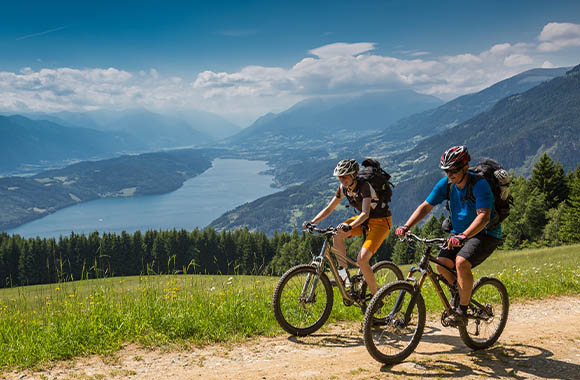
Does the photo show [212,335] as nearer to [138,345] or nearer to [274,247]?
[138,345]

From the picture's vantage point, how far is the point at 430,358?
5.38 meters

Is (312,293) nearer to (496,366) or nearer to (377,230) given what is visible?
(377,230)

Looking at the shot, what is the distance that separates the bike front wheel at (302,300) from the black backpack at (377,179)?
5.33 feet

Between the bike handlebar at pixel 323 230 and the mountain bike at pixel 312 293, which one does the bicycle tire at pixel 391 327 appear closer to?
the mountain bike at pixel 312 293

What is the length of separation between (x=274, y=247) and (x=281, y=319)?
82.8m

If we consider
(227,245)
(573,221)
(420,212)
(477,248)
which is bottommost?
(227,245)

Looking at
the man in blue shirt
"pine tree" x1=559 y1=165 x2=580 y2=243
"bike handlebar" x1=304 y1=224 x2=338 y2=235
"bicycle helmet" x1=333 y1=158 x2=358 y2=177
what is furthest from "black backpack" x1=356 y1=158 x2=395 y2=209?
"pine tree" x1=559 y1=165 x2=580 y2=243

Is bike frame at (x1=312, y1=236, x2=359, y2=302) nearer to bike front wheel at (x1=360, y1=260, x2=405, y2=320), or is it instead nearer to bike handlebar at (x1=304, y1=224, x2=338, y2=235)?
bike handlebar at (x1=304, y1=224, x2=338, y2=235)

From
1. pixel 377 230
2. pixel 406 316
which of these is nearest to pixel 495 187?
pixel 377 230

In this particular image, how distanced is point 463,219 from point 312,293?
102 inches

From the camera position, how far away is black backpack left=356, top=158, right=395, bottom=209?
6.59 metres

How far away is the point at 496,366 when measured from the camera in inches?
203

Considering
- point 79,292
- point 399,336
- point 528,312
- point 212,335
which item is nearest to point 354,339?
point 399,336

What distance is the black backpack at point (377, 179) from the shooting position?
6590 mm
